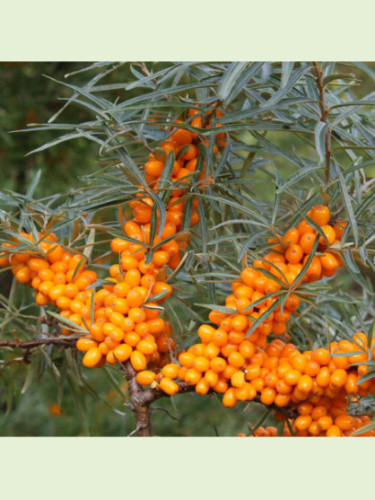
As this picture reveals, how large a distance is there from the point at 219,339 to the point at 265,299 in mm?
50

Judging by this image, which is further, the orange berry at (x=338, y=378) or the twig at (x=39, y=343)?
the twig at (x=39, y=343)

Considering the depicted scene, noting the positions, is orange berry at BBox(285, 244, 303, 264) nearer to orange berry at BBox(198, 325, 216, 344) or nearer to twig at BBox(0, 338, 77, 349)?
orange berry at BBox(198, 325, 216, 344)

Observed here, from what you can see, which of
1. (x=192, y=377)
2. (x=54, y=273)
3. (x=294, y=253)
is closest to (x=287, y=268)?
(x=294, y=253)

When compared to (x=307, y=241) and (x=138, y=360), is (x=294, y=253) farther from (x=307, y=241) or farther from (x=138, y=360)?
(x=138, y=360)

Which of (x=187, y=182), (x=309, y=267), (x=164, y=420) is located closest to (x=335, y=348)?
(x=309, y=267)

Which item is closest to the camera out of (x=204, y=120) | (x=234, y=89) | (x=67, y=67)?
(x=234, y=89)

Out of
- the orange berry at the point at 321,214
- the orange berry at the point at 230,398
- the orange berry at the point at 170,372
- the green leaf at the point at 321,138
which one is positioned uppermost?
the green leaf at the point at 321,138

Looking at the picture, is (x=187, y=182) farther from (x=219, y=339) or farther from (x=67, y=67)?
(x=67, y=67)

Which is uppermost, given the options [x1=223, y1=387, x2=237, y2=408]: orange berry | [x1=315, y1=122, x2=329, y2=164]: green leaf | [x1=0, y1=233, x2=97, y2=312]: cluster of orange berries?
[x1=315, y1=122, x2=329, y2=164]: green leaf

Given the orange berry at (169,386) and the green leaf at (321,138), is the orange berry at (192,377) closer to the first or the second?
the orange berry at (169,386)

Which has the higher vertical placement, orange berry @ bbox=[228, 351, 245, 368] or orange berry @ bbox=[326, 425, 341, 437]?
orange berry @ bbox=[228, 351, 245, 368]

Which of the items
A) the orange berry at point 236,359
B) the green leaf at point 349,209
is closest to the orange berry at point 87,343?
the orange berry at point 236,359

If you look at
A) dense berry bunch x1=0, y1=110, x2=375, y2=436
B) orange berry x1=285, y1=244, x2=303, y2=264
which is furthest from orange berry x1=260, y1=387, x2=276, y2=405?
orange berry x1=285, y1=244, x2=303, y2=264

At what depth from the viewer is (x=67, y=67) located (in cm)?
140
